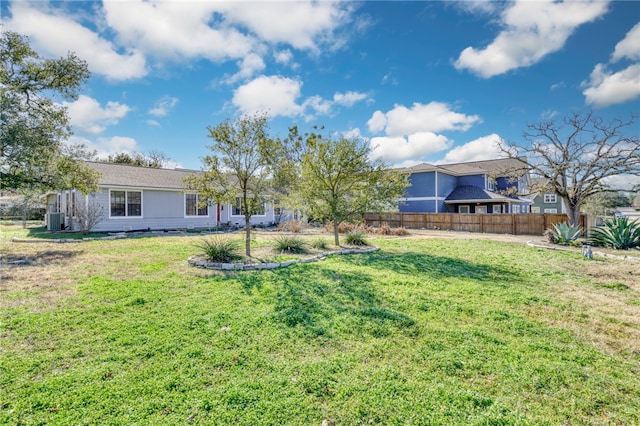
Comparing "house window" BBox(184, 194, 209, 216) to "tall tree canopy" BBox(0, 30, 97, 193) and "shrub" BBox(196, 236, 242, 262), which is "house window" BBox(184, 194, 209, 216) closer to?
"tall tree canopy" BBox(0, 30, 97, 193)

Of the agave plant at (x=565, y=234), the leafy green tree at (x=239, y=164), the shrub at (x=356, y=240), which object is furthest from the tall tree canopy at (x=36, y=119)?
the agave plant at (x=565, y=234)

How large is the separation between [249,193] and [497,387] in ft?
25.1

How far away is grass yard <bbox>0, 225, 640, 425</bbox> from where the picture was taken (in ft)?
8.15

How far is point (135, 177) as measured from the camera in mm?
17734

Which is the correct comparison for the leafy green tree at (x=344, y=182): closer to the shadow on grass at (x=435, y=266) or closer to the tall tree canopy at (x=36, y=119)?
the shadow on grass at (x=435, y=266)

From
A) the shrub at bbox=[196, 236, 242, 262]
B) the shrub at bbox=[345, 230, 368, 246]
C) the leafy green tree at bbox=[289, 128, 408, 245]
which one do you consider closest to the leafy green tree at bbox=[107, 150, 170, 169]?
the leafy green tree at bbox=[289, 128, 408, 245]

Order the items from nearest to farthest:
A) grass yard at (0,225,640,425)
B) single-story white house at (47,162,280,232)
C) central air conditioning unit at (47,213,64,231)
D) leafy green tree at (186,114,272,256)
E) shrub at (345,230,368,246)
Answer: grass yard at (0,225,640,425) < leafy green tree at (186,114,272,256) < shrub at (345,230,368,246) < single-story white house at (47,162,280,232) < central air conditioning unit at (47,213,64,231)

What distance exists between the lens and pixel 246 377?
2879mm

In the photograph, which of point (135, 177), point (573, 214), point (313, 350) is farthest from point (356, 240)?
point (135, 177)

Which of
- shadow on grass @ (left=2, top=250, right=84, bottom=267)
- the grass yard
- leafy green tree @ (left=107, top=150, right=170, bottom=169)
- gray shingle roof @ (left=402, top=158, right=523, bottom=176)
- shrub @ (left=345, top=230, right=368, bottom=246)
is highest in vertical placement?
leafy green tree @ (left=107, top=150, right=170, bottom=169)

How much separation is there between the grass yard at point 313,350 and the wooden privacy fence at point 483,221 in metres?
11.8

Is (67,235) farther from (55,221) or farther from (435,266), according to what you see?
(435,266)

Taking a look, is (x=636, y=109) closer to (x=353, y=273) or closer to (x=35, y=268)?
(x=353, y=273)

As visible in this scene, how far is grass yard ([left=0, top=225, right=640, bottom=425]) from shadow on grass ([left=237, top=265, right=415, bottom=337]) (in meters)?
0.03
